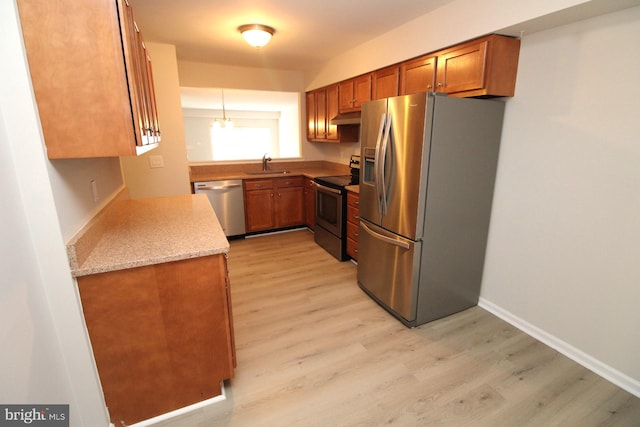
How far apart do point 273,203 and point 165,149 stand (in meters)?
1.63

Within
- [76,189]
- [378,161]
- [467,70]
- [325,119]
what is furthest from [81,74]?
[325,119]

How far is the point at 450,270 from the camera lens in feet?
7.92

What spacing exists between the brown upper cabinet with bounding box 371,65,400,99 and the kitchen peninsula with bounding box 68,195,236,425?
2.20 meters

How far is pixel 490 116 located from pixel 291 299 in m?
2.23

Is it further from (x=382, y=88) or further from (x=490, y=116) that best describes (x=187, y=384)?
(x=382, y=88)

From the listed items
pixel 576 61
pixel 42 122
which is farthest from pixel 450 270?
pixel 42 122

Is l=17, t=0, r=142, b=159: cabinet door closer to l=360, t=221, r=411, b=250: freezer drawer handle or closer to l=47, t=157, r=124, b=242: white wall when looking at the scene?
l=47, t=157, r=124, b=242: white wall

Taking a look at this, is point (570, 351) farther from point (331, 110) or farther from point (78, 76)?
point (331, 110)

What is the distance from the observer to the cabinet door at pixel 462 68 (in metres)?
2.09

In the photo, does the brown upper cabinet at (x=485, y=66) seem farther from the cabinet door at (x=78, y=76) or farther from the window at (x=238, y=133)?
the window at (x=238, y=133)

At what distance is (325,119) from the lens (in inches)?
170

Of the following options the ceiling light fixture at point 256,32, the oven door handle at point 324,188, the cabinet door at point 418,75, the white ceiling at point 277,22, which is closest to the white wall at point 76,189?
the white ceiling at point 277,22

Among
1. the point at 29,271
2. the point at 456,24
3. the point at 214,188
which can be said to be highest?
the point at 456,24

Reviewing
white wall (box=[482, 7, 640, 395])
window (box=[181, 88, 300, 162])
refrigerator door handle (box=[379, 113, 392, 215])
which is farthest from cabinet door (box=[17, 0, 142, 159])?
window (box=[181, 88, 300, 162])
